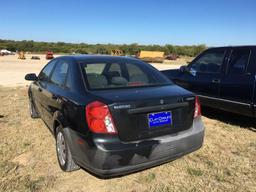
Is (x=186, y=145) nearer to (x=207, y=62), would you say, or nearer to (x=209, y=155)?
(x=209, y=155)

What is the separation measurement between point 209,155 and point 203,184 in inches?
40.6

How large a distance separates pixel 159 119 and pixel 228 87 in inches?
127

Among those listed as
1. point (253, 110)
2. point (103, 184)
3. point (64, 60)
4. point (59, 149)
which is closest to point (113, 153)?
point (103, 184)

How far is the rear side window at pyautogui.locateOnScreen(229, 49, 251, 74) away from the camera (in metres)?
5.83

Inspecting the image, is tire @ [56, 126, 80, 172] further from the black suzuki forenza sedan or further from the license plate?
the license plate

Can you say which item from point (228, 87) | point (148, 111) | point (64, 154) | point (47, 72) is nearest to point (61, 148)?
point (64, 154)

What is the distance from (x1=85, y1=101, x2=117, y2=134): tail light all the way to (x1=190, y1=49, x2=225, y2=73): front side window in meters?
4.01

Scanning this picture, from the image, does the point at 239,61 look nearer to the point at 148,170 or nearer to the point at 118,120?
the point at 148,170

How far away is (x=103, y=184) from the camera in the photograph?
3658 millimetres

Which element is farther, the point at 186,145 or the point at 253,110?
the point at 253,110

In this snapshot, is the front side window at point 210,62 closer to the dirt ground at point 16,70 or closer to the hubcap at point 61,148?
the hubcap at point 61,148

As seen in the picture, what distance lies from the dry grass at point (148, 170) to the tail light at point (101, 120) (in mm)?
875

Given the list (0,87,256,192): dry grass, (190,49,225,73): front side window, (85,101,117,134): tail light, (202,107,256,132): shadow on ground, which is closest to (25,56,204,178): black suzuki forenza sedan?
(85,101,117,134): tail light

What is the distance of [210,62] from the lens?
6.73 meters
